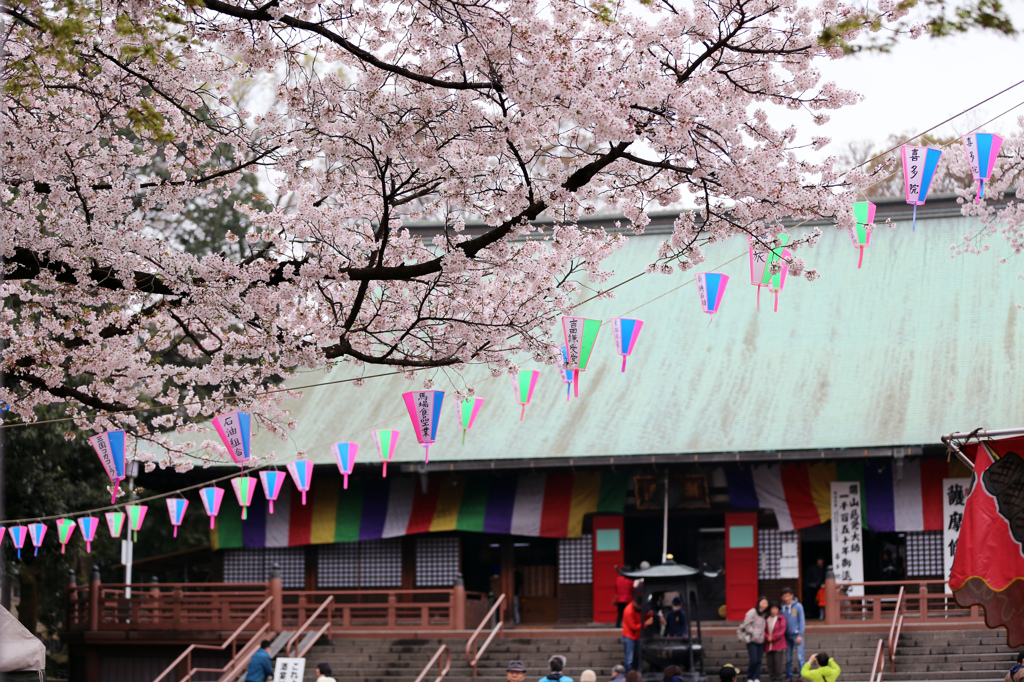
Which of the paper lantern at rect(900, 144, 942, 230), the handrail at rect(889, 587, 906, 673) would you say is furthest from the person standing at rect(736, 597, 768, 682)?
the paper lantern at rect(900, 144, 942, 230)

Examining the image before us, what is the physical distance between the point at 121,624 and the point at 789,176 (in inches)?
580

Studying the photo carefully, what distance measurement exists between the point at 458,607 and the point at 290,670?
3.10 meters

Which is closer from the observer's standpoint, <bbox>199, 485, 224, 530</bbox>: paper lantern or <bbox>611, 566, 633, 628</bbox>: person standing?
<bbox>199, 485, 224, 530</bbox>: paper lantern

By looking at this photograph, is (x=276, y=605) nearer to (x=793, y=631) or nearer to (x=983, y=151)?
(x=793, y=631)

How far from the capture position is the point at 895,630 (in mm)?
15992

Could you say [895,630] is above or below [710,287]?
below

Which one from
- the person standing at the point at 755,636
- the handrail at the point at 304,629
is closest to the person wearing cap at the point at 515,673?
the person standing at the point at 755,636

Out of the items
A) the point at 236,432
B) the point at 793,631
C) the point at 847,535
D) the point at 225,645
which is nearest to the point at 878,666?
the point at 793,631

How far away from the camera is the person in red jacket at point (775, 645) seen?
50.1 ft

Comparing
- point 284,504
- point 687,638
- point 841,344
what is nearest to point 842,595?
point 687,638

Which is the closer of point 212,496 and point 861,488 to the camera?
point 212,496

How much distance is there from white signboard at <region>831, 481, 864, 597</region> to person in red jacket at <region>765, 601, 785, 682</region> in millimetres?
2880

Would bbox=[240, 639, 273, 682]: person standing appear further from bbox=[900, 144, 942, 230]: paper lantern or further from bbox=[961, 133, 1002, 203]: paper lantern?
bbox=[961, 133, 1002, 203]: paper lantern

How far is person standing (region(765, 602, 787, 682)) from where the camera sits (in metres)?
15.3
